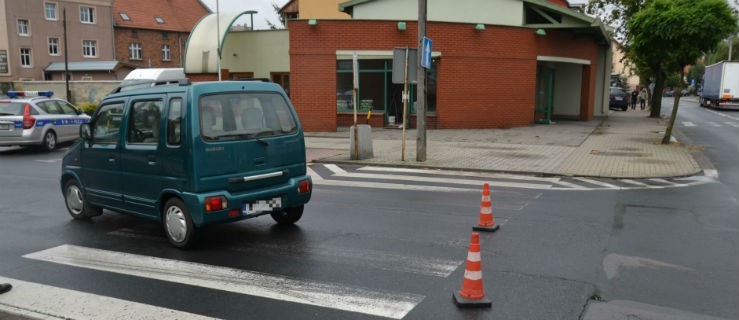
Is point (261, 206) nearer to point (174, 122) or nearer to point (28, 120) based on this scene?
point (174, 122)

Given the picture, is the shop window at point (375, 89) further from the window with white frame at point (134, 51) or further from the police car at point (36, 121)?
the window with white frame at point (134, 51)

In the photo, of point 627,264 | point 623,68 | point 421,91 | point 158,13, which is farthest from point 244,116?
point 158,13

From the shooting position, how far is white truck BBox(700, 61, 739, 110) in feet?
127

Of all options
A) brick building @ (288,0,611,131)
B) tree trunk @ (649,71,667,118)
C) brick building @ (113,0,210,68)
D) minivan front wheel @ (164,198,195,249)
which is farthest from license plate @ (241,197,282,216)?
brick building @ (113,0,210,68)

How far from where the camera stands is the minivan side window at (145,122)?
22.1 ft

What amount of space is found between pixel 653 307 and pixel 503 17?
20.6 meters

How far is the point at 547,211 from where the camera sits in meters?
8.56

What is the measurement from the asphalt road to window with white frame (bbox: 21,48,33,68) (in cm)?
4798

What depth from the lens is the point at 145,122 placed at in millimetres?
6906

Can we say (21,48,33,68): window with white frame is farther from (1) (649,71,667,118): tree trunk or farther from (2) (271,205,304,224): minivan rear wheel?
(2) (271,205,304,224): minivan rear wheel

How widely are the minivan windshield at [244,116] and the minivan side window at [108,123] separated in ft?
5.04

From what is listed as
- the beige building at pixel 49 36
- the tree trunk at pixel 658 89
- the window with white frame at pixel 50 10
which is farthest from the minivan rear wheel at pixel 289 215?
the window with white frame at pixel 50 10

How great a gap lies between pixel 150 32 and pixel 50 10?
903 centimetres

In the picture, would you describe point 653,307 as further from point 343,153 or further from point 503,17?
point 503,17
